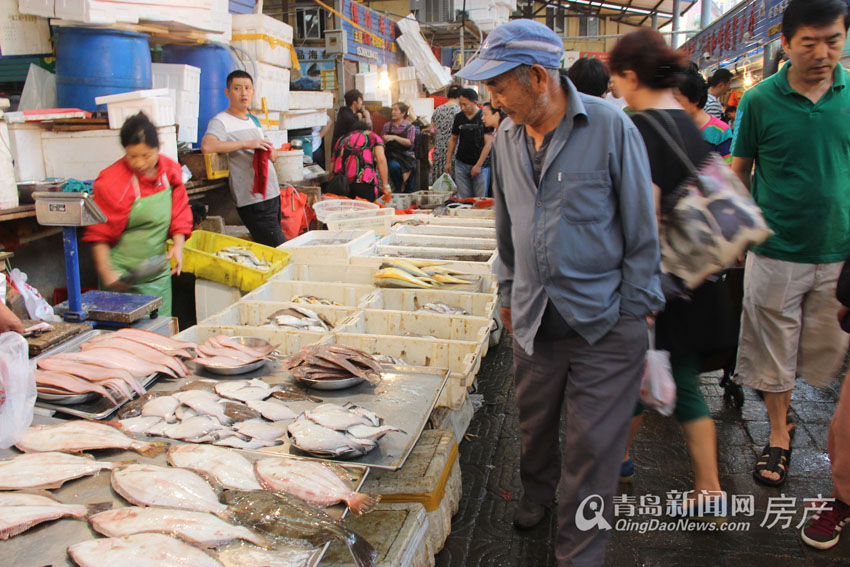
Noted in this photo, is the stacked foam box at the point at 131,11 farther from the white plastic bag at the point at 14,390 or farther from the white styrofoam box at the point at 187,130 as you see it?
the white plastic bag at the point at 14,390

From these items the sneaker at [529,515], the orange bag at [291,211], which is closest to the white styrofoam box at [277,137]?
the orange bag at [291,211]

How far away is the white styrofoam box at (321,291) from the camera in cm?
538

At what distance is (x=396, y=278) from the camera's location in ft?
17.6

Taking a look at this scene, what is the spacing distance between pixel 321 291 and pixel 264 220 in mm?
1651

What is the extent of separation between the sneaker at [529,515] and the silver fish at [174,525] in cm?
179

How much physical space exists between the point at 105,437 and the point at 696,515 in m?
2.87

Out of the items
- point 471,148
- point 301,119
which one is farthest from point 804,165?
point 301,119

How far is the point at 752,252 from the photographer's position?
396 cm

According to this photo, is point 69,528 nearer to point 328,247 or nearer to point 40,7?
point 328,247

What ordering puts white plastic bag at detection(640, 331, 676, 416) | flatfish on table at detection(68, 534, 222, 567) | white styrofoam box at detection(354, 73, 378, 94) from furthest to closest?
white styrofoam box at detection(354, 73, 378, 94) < white plastic bag at detection(640, 331, 676, 416) < flatfish on table at detection(68, 534, 222, 567)

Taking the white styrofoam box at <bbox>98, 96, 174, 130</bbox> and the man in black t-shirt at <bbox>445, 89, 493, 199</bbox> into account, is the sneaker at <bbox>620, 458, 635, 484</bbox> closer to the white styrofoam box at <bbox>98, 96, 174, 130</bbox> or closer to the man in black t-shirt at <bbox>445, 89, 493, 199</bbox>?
the white styrofoam box at <bbox>98, 96, 174, 130</bbox>

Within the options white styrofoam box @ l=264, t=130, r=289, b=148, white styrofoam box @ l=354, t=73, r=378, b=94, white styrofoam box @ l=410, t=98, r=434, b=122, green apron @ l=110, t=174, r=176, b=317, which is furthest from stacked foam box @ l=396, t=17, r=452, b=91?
green apron @ l=110, t=174, r=176, b=317

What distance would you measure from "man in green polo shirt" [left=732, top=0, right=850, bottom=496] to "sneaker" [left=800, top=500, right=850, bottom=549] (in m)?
0.52

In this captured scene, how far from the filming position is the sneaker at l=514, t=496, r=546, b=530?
347 centimetres
